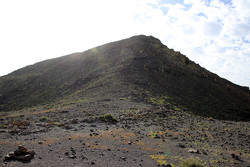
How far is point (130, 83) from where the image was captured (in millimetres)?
33969

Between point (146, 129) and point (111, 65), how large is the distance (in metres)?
34.9

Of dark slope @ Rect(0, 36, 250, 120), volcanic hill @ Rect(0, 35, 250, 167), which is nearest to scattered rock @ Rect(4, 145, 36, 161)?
volcanic hill @ Rect(0, 35, 250, 167)

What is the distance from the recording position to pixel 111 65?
47.9 metres

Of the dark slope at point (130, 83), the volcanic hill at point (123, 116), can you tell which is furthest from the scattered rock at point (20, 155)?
the dark slope at point (130, 83)

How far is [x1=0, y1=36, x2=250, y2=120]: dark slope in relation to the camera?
30.2 m

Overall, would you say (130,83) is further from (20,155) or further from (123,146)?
(20,155)

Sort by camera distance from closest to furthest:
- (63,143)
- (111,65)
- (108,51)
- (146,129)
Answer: (63,143), (146,129), (111,65), (108,51)

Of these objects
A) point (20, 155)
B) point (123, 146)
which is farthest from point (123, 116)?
point (20, 155)

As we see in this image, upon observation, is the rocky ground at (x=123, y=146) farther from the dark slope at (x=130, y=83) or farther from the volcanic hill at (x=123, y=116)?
the dark slope at (x=130, y=83)

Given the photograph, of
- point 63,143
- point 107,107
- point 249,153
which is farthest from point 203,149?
point 107,107

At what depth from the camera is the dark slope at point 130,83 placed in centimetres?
3020

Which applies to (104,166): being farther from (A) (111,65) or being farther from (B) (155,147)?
(A) (111,65)

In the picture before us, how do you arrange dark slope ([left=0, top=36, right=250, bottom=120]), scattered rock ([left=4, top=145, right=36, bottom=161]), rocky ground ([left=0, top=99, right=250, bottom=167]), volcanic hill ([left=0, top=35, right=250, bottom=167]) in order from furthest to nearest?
dark slope ([left=0, top=36, right=250, bottom=120])
volcanic hill ([left=0, top=35, right=250, bottom=167])
rocky ground ([left=0, top=99, right=250, bottom=167])
scattered rock ([left=4, top=145, right=36, bottom=161])

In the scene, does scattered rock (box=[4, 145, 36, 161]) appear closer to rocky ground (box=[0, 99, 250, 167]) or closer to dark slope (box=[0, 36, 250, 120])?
rocky ground (box=[0, 99, 250, 167])
